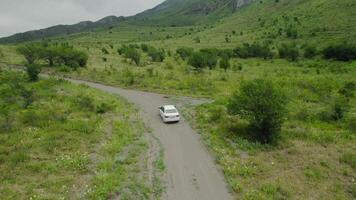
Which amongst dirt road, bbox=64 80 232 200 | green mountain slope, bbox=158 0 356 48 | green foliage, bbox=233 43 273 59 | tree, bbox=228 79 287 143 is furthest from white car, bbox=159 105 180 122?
green mountain slope, bbox=158 0 356 48

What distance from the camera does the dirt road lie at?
47.3 feet

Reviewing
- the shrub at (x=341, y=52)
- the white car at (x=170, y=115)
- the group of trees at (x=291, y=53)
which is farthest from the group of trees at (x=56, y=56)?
the shrub at (x=341, y=52)

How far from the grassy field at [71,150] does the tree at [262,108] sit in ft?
28.1

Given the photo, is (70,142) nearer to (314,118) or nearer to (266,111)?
(266,111)

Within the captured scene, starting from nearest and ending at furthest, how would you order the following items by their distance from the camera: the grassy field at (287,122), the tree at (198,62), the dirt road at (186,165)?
the dirt road at (186,165) < the grassy field at (287,122) < the tree at (198,62)

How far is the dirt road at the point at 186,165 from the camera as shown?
14.4 metres

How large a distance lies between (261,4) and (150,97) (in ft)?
393

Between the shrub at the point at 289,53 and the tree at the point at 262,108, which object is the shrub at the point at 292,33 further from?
the tree at the point at 262,108

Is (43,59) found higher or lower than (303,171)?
higher

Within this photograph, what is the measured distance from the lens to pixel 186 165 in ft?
57.6

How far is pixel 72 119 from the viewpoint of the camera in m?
25.5

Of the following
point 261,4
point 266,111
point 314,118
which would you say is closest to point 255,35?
point 261,4

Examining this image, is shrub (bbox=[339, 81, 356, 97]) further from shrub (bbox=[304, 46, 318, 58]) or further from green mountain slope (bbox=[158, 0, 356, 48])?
green mountain slope (bbox=[158, 0, 356, 48])

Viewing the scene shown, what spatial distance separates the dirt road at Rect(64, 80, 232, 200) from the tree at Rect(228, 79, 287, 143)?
4.58 meters
